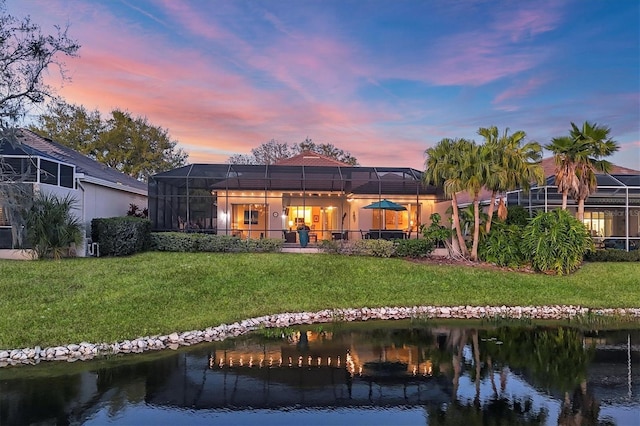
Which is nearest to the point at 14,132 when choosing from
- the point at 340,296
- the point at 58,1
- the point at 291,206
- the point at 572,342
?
the point at 58,1

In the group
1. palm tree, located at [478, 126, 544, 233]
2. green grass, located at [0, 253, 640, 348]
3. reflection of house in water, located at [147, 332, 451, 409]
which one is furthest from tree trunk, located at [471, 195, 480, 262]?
reflection of house in water, located at [147, 332, 451, 409]

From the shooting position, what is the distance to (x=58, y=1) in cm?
1266

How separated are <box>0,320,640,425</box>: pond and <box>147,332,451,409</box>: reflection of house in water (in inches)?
0.7

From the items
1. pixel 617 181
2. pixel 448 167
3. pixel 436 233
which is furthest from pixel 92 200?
pixel 617 181

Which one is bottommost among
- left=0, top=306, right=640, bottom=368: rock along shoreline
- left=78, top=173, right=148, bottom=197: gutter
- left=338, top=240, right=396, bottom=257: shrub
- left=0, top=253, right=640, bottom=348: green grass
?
left=0, top=306, right=640, bottom=368: rock along shoreline

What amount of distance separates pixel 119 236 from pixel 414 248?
34.6 feet

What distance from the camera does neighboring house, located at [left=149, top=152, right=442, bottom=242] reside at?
60.3 ft

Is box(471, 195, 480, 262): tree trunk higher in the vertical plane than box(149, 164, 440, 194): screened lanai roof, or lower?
lower

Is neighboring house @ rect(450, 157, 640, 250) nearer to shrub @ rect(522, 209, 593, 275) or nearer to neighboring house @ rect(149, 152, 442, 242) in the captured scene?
shrub @ rect(522, 209, 593, 275)

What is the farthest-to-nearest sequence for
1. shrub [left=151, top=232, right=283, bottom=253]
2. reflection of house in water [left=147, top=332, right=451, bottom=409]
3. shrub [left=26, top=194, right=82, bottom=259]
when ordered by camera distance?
1. shrub [left=151, top=232, right=283, bottom=253]
2. shrub [left=26, top=194, right=82, bottom=259]
3. reflection of house in water [left=147, top=332, right=451, bottom=409]

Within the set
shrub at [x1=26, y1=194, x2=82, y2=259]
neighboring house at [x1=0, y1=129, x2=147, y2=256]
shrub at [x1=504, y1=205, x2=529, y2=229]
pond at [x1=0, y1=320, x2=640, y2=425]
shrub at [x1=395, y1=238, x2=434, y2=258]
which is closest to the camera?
pond at [x1=0, y1=320, x2=640, y2=425]

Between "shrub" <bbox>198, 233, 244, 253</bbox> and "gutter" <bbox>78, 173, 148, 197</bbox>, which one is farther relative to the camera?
"gutter" <bbox>78, 173, 148, 197</bbox>

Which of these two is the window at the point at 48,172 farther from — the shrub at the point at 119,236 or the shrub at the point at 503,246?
the shrub at the point at 503,246

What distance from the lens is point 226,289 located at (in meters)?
11.8
